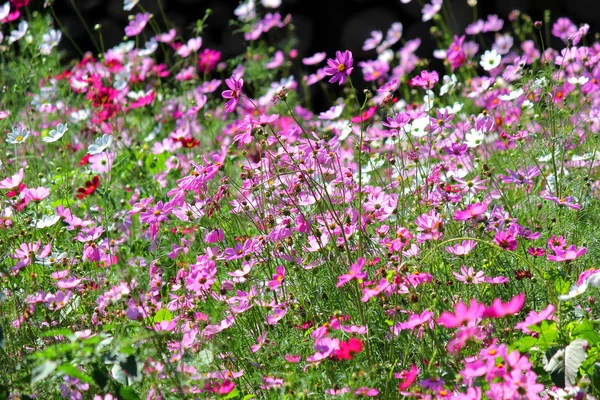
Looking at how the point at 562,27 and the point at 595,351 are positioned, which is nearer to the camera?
the point at 595,351

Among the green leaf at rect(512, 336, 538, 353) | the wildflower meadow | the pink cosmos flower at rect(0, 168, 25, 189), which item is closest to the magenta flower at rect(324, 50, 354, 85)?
the wildflower meadow

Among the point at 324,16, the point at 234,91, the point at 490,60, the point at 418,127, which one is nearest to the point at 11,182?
the point at 234,91

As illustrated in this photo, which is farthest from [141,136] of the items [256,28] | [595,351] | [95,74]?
[595,351]

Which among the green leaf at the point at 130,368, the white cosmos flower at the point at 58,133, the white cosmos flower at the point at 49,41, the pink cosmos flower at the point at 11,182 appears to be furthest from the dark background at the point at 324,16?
→ the green leaf at the point at 130,368

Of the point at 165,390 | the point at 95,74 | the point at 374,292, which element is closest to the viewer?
the point at 374,292

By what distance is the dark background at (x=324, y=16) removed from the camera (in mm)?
4855

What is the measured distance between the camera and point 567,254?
1.79 m

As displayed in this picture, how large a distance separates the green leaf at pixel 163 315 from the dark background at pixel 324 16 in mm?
3219

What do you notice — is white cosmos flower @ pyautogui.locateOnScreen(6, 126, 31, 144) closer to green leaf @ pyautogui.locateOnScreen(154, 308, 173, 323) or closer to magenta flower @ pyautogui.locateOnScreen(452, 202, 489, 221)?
green leaf @ pyautogui.locateOnScreen(154, 308, 173, 323)

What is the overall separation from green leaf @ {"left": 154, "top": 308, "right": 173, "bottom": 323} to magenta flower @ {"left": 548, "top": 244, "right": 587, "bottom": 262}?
854mm

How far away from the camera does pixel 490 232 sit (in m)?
2.07

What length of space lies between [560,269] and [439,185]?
1.08ft

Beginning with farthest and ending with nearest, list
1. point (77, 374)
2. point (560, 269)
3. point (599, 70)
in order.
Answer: point (599, 70)
point (560, 269)
point (77, 374)

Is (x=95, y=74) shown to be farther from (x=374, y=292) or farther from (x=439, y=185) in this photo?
(x=374, y=292)
